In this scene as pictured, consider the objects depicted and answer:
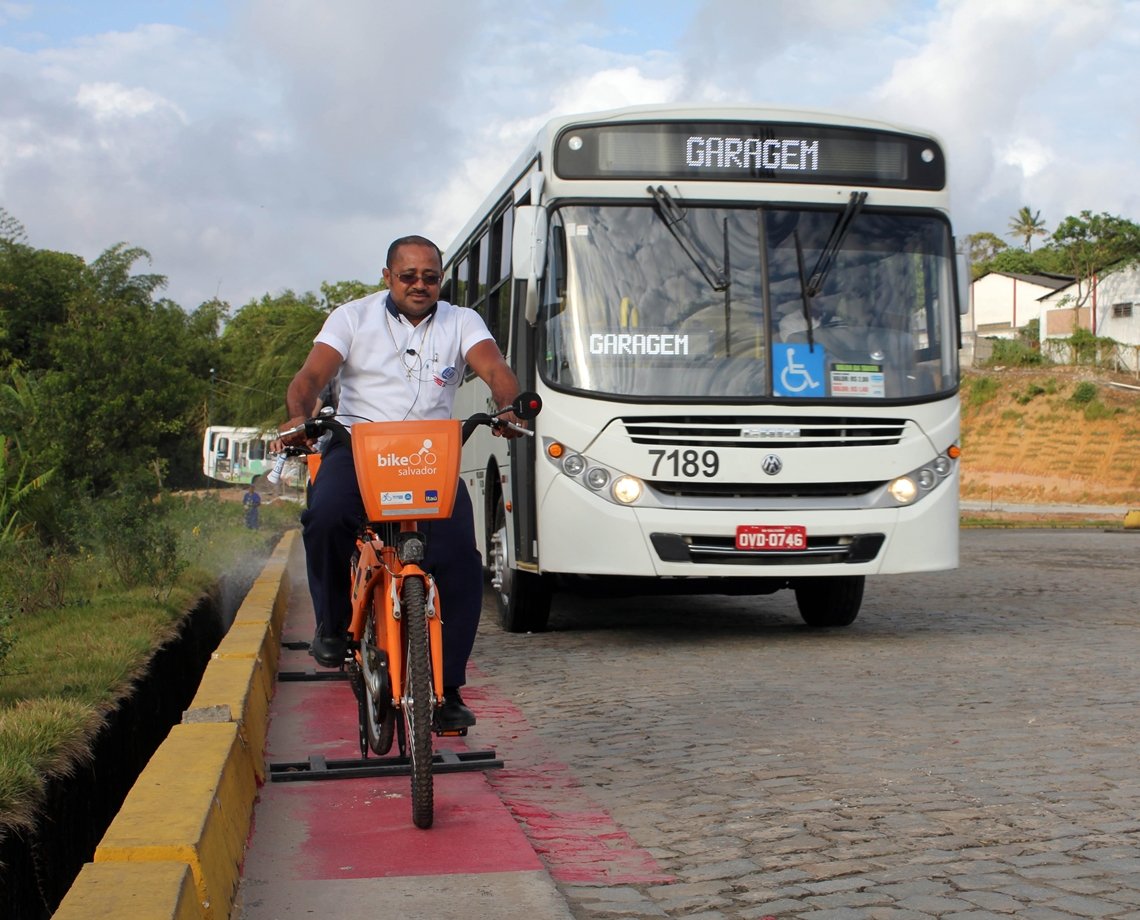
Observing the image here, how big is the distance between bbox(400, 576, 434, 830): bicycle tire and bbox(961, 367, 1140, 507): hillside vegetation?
166 feet

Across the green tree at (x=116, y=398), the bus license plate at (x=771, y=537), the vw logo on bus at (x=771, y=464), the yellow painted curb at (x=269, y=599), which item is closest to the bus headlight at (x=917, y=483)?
the bus license plate at (x=771, y=537)

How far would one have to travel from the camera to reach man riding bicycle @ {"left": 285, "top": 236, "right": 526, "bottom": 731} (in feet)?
18.7

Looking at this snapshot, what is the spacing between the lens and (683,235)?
10344 millimetres

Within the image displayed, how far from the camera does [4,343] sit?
170 ft

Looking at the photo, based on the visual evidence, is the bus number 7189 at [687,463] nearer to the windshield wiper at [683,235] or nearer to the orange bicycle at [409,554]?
the windshield wiper at [683,235]

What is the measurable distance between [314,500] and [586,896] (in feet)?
7.09

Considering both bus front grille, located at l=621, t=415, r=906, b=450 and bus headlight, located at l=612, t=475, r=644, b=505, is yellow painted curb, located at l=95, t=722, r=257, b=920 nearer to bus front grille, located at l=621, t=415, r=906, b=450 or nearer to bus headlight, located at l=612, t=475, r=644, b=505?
bus headlight, located at l=612, t=475, r=644, b=505

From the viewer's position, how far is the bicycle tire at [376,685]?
5410mm

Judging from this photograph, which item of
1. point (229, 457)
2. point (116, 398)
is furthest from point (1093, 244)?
point (116, 398)

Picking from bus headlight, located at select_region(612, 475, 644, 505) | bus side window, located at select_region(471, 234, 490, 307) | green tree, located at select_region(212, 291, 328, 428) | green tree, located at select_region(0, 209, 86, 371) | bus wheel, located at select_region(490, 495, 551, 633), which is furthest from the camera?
green tree, located at select_region(0, 209, 86, 371)

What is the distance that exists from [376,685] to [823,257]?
19.2 feet

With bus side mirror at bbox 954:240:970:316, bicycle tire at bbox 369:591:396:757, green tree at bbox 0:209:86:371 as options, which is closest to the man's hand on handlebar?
bicycle tire at bbox 369:591:396:757

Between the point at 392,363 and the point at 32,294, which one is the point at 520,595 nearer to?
the point at 392,363

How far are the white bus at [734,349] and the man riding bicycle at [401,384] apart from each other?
4.14m
